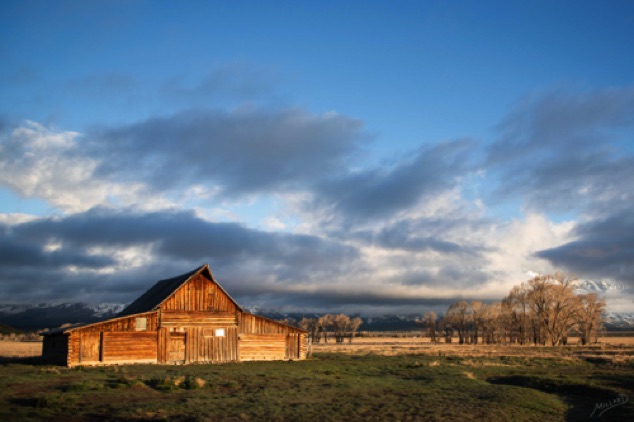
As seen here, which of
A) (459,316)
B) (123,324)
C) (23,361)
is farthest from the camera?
(459,316)

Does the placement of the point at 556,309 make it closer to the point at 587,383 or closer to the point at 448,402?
the point at 587,383

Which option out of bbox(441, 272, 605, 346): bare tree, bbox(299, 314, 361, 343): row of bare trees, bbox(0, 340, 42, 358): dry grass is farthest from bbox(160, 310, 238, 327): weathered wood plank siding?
bbox(299, 314, 361, 343): row of bare trees

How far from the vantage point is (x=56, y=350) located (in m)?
40.5

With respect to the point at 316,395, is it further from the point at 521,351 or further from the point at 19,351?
the point at 19,351

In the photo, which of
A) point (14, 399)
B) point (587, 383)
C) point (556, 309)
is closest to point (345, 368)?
point (587, 383)

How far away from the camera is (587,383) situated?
27.6m

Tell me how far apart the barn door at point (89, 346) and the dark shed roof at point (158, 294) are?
15.2ft

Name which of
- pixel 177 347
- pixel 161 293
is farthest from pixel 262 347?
pixel 161 293

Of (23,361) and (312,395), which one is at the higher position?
(312,395)

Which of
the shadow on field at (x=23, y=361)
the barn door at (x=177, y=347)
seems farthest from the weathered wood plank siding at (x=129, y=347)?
the shadow on field at (x=23, y=361)

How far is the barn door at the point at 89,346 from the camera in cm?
3747

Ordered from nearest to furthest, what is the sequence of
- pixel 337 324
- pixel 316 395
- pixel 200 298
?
pixel 316 395
pixel 200 298
pixel 337 324

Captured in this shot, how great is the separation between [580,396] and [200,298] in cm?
2825

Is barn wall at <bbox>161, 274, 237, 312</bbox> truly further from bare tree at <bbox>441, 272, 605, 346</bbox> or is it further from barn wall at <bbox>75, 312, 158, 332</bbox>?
bare tree at <bbox>441, 272, 605, 346</bbox>
